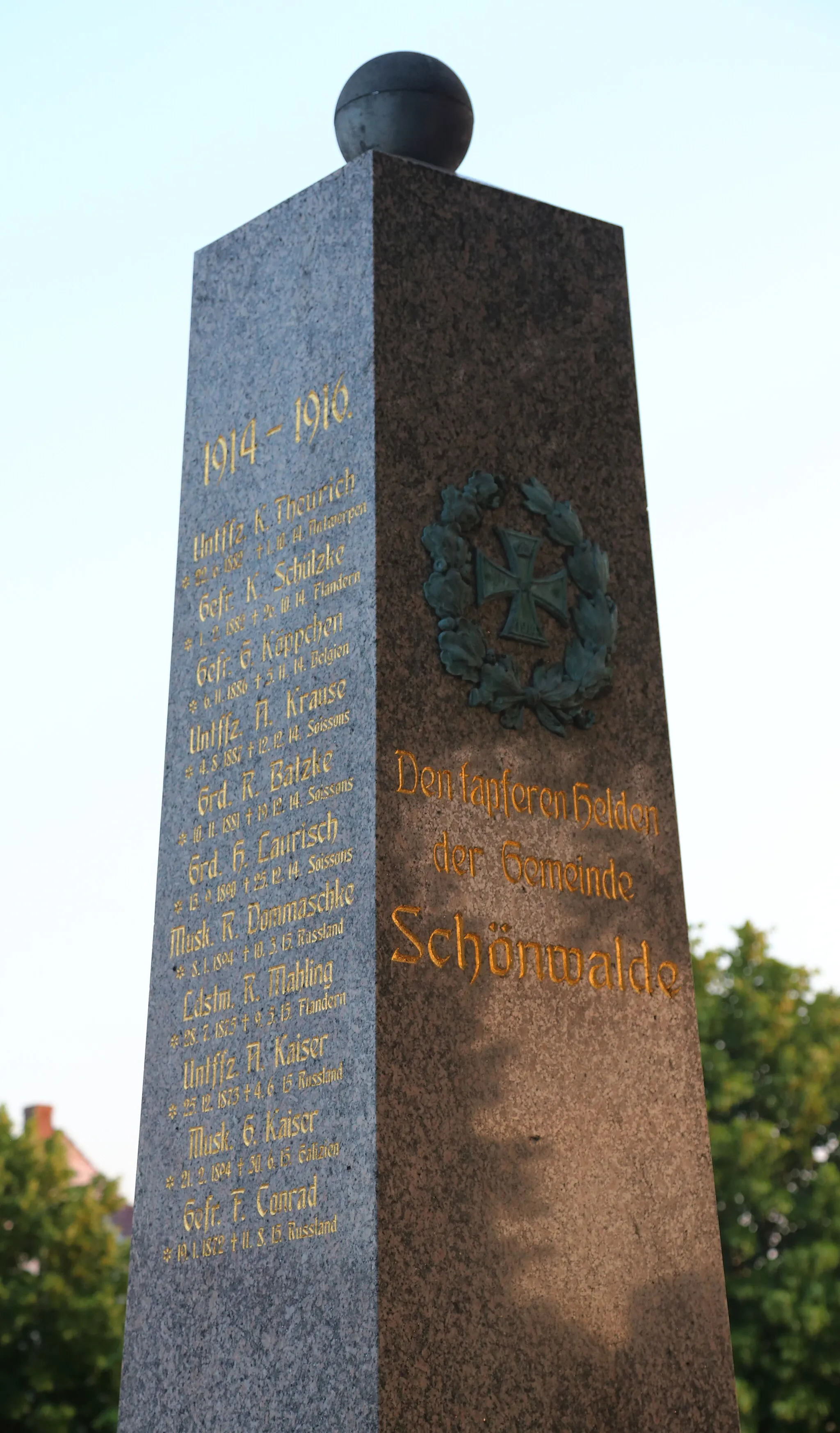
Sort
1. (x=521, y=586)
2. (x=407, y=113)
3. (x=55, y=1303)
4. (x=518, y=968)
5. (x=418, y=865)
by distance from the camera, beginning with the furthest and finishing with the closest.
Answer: (x=55, y=1303), (x=407, y=113), (x=521, y=586), (x=518, y=968), (x=418, y=865)

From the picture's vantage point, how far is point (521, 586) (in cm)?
676

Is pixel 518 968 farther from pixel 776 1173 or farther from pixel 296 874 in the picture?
pixel 776 1173

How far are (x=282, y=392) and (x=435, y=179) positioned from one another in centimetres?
103

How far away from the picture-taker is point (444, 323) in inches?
275

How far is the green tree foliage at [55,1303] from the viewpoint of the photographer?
2609 centimetres

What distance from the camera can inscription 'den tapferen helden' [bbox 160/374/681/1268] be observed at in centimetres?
604

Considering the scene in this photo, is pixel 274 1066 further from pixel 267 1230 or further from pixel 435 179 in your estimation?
pixel 435 179

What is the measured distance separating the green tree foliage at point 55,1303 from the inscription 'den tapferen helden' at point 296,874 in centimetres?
2039

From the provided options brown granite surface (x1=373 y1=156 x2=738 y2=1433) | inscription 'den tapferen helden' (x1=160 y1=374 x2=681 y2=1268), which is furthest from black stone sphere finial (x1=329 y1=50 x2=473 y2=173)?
inscription 'den tapferen helden' (x1=160 y1=374 x2=681 y2=1268)

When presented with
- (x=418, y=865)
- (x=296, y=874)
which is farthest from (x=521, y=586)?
(x=296, y=874)

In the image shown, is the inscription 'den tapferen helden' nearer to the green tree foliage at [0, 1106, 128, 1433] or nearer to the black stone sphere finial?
the black stone sphere finial

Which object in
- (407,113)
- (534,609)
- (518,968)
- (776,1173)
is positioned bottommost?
(518,968)

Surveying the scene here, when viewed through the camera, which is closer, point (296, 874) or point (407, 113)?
point (296, 874)

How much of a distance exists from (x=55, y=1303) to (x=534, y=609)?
74.9 ft
